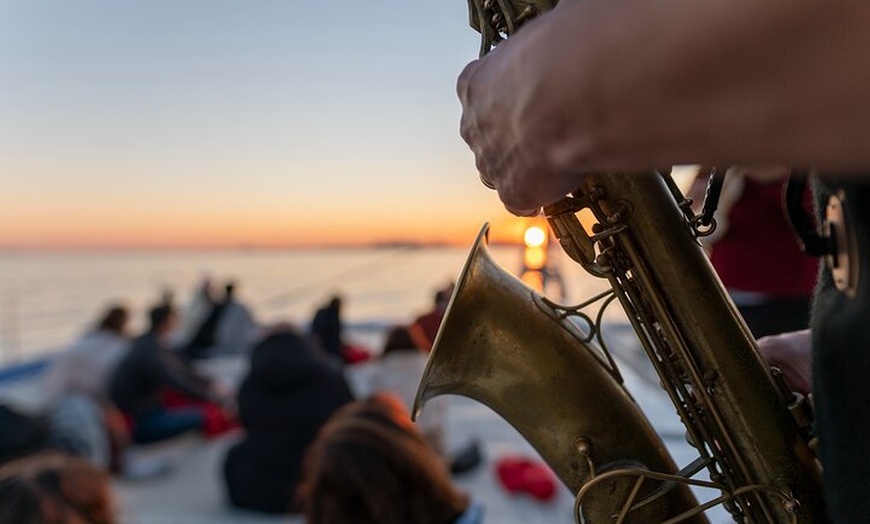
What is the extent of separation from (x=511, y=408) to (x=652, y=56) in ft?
3.41

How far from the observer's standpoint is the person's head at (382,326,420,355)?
5.08 metres

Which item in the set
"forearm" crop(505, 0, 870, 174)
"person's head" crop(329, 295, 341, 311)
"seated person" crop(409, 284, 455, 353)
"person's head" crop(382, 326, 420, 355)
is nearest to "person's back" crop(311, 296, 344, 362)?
"person's head" crop(329, 295, 341, 311)

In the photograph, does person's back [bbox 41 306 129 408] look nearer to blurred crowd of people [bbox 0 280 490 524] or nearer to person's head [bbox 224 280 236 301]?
blurred crowd of people [bbox 0 280 490 524]

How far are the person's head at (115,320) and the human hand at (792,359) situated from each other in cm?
601

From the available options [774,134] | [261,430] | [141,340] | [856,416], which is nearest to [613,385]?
[856,416]

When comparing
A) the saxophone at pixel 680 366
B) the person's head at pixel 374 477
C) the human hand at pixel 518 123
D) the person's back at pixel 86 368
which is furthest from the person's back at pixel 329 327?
the human hand at pixel 518 123

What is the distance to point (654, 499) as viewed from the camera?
1360 millimetres

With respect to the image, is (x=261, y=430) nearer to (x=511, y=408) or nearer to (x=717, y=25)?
(x=511, y=408)

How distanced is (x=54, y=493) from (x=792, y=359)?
2.14 meters

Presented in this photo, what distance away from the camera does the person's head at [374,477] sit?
256 cm

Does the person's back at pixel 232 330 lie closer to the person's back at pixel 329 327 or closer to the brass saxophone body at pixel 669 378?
the person's back at pixel 329 327

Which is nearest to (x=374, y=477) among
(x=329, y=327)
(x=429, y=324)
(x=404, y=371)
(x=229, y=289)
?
(x=404, y=371)

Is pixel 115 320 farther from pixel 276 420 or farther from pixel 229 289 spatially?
pixel 229 289

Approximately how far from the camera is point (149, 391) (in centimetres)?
575
